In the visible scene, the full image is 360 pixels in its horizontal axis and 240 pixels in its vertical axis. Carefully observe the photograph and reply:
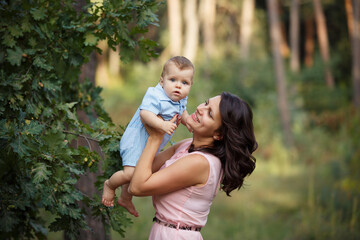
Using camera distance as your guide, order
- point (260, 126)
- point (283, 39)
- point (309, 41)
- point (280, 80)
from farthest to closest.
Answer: point (283, 39) < point (309, 41) < point (260, 126) < point (280, 80)

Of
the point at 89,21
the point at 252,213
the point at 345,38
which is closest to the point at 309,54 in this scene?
the point at 345,38

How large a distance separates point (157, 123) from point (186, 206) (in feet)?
1.85

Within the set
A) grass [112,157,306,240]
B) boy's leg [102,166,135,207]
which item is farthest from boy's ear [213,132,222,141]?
grass [112,157,306,240]

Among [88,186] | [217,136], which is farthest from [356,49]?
[217,136]

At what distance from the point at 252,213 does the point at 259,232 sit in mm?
1048

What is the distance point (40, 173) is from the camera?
2338 mm

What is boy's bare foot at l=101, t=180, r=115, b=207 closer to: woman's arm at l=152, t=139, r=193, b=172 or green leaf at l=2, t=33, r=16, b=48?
woman's arm at l=152, t=139, r=193, b=172

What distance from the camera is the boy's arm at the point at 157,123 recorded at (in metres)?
2.40

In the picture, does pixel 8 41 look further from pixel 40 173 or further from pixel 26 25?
pixel 40 173

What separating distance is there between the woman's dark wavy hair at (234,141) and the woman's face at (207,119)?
0.11ft

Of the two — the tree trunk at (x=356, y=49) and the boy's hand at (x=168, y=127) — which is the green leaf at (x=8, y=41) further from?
the tree trunk at (x=356, y=49)

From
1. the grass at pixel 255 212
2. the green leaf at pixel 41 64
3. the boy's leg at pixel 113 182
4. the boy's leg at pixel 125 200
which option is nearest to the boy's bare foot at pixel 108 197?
the boy's leg at pixel 113 182

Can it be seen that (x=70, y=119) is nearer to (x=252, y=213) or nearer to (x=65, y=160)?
(x=65, y=160)

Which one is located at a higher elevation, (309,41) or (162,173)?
(309,41)
